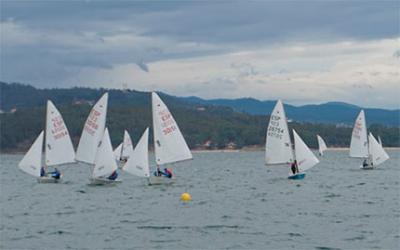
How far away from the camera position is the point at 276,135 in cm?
5903

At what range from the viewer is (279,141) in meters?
58.8

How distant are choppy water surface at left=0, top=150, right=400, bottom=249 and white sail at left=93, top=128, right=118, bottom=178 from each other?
50.3 inches

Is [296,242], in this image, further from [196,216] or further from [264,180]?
[264,180]

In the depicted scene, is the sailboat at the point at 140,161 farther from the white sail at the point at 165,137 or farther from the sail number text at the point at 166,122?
the sail number text at the point at 166,122

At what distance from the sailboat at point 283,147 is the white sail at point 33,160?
15627 mm

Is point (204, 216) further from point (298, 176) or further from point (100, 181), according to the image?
point (298, 176)

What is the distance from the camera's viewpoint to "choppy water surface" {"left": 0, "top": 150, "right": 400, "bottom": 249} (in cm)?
3219

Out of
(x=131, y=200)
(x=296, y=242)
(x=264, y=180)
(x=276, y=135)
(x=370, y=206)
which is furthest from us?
(x=264, y=180)

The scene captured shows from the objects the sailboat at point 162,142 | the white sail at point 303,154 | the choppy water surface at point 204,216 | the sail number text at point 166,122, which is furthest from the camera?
the white sail at point 303,154

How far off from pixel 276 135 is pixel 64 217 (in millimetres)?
21934

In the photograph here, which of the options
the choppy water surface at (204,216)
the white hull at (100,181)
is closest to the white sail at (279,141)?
the choppy water surface at (204,216)

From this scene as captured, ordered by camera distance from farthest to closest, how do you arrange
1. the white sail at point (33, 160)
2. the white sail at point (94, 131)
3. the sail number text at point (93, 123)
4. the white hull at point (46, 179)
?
1. the white hull at point (46, 179)
2. the white sail at point (33, 160)
3. the sail number text at point (93, 123)
4. the white sail at point (94, 131)

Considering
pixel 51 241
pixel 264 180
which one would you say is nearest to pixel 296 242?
pixel 51 241

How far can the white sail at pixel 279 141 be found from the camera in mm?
58531
